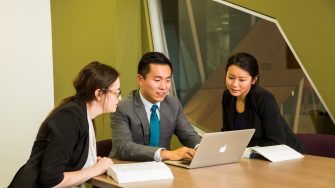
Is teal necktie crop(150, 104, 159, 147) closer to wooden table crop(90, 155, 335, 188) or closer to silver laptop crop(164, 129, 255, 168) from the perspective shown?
silver laptop crop(164, 129, 255, 168)

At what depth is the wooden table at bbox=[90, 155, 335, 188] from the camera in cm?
173

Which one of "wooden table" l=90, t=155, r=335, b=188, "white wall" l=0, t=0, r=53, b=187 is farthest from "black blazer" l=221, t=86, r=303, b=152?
"white wall" l=0, t=0, r=53, b=187

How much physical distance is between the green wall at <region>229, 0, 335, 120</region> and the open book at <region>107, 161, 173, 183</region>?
1808mm

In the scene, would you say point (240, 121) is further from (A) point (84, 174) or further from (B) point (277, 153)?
(A) point (84, 174)

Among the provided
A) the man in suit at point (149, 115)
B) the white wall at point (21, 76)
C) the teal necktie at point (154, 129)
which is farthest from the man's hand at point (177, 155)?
the white wall at point (21, 76)

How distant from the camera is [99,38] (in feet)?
12.3

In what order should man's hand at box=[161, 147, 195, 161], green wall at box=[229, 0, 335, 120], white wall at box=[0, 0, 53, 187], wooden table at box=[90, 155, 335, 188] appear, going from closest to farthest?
wooden table at box=[90, 155, 335, 188], man's hand at box=[161, 147, 195, 161], white wall at box=[0, 0, 53, 187], green wall at box=[229, 0, 335, 120]

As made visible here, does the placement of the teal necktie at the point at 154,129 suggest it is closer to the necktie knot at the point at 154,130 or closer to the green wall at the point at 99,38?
the necktie knot at the point at 154,130

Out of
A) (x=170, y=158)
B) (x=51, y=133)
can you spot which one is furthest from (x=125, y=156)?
(x=51, y=133)

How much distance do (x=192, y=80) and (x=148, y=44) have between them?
1.78 feet

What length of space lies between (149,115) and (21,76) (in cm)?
87

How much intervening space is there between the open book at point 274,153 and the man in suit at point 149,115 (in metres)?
0.38

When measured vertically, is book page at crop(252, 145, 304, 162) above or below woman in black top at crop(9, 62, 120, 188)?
below

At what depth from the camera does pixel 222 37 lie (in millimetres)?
3734
